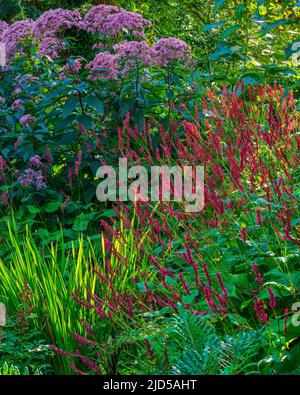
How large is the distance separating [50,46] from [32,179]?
37.2 inches

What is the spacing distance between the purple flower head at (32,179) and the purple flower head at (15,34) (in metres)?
0.93

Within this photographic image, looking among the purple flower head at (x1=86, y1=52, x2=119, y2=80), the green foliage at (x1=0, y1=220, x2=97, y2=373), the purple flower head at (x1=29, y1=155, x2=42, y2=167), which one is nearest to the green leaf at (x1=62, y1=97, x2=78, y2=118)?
the purple flower head at (x1=86, y1=52, x2=119, y2=80)

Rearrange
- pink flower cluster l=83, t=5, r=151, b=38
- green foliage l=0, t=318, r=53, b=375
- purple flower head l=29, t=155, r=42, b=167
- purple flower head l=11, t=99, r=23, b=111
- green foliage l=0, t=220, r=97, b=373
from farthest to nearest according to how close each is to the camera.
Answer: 1. purple flower head l=11, t=99, r=23, b=111
2. pink flower cluster l=83, t=5, r=151, b=38
3. purple flower head l=29, t=155, r=42, b=167
4. green foliage l=0, t=220, r=97, b=373
5. green foliage l=0, t=318, r=53, b=375

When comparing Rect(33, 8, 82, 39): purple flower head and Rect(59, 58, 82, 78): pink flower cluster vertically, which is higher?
Rect(33, 8, 82, 39): purple flower head

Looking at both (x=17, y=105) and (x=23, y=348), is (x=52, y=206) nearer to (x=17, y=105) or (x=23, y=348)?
(x=17, y=105)

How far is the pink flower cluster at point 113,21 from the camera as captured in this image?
523 centimetres

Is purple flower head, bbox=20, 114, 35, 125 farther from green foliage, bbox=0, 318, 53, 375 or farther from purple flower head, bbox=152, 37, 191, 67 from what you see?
green foliage, bbox=0, 318, 53, 375

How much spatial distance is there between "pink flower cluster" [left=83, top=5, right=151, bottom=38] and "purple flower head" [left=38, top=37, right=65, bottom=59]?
222 mm

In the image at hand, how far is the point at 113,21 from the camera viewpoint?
17.1ft

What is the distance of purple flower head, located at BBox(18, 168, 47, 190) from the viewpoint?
5176 millimetres

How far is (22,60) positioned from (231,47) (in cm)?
173

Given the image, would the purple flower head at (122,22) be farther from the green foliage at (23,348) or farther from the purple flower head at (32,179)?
the green foliage at (23,348)

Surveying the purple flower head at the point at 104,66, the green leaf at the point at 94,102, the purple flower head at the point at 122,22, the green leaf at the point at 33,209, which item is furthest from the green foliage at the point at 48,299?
the purple flower head at the point at 122,22

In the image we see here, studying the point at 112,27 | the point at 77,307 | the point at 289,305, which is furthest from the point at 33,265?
the point at 112,27
